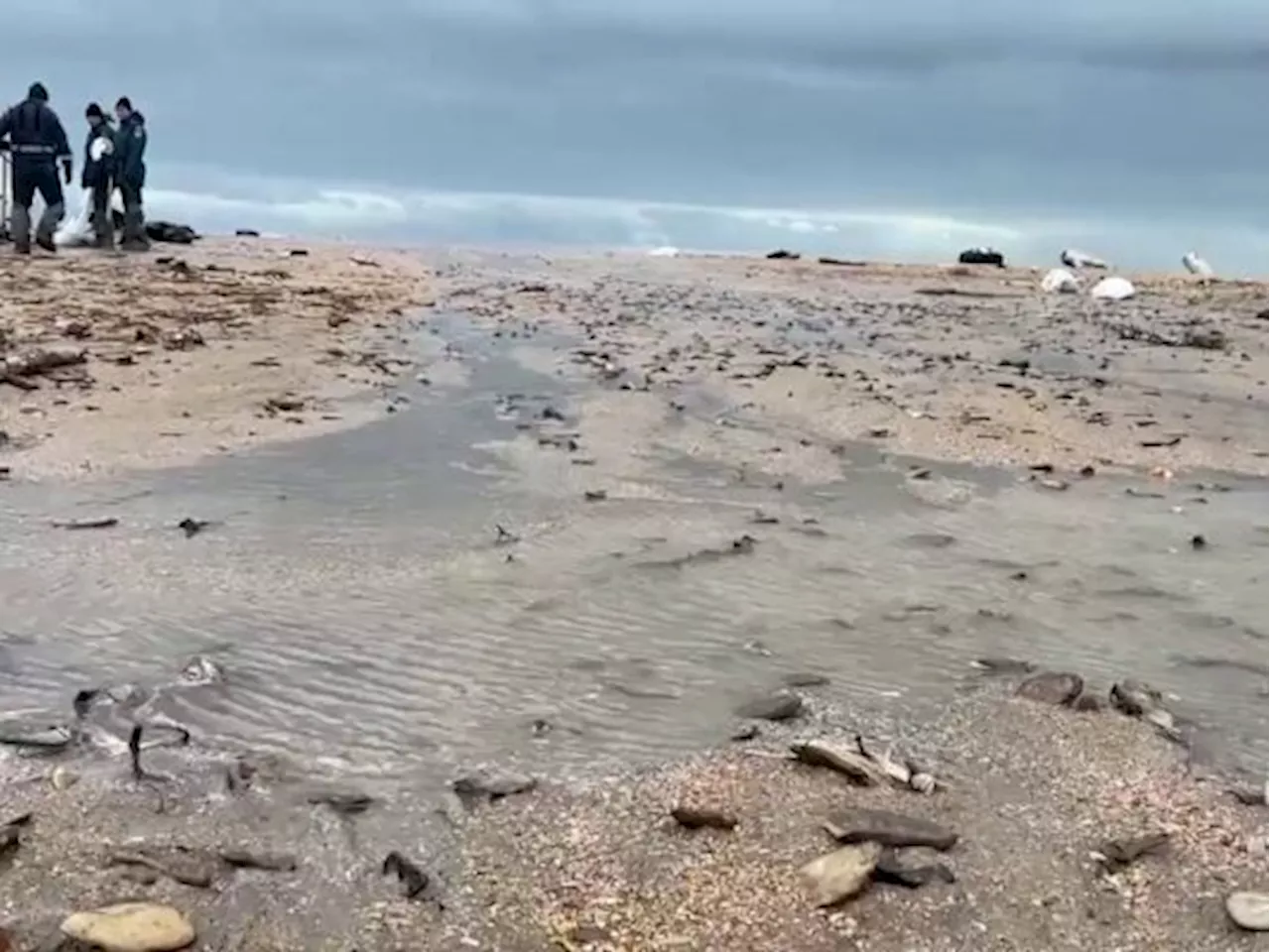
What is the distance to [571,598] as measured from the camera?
6.95m

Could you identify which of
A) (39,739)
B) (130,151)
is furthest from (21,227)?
(39,739)

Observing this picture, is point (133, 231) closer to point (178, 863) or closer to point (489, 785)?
point (489, 785)

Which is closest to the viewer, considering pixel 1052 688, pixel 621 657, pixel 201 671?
pixel 201 671

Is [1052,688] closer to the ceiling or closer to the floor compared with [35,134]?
closer to the floor

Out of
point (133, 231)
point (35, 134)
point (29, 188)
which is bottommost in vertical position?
point (133, 231)

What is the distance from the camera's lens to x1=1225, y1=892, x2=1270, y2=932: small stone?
399cm

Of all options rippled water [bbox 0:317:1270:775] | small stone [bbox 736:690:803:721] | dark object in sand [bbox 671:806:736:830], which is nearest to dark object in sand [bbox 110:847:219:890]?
rippled water [bbox 0:317:1270:775]

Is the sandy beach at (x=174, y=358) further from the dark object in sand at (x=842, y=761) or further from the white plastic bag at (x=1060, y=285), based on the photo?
the white plastic bag at (x=1060, y=285)

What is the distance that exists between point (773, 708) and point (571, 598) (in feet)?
5.47

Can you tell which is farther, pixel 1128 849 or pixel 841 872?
pixel 1128 849

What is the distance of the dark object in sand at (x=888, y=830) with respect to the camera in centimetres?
436

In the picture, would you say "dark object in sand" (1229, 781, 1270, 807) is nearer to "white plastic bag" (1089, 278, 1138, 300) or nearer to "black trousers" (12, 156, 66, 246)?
"black trousers" (12, 156, 66, 246)

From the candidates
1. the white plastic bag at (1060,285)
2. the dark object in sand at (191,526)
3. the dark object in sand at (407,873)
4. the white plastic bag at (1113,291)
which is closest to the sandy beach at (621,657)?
the dark object in sand at (407,873)

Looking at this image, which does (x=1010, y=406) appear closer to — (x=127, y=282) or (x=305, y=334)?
(x=305, y=334)
